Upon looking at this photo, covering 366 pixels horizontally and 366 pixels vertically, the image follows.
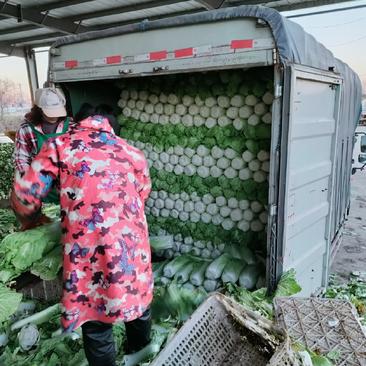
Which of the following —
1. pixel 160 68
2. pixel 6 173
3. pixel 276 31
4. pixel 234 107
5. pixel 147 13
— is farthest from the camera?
pixel 147 13

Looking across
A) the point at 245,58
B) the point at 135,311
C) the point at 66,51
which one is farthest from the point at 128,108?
the point at 135,311

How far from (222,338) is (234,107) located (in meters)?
2.13

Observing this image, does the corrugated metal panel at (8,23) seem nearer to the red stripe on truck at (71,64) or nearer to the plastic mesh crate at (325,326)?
the red stripe on truck at (71,64)

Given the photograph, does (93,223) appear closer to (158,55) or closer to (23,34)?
(158,55)

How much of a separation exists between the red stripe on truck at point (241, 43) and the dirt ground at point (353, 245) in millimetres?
3632

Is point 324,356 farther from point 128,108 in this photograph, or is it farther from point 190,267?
point 128,108

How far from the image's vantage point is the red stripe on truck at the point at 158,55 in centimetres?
287

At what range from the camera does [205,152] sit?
3607 mm

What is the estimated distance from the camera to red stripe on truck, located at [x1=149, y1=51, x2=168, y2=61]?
2.87m

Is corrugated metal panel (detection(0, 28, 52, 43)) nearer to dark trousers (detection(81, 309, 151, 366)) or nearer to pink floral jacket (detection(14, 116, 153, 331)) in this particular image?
pink floral jacket (detection(14, 116, 153, 331))

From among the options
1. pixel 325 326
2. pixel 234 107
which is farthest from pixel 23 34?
pixel 325 326

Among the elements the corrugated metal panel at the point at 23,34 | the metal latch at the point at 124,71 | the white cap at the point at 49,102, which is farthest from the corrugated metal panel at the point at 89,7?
the white cap at the point at 49,102

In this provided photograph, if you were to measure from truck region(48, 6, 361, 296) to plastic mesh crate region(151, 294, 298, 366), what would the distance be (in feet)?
2.89

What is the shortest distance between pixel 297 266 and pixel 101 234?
2093 mm
